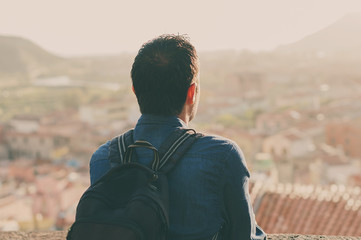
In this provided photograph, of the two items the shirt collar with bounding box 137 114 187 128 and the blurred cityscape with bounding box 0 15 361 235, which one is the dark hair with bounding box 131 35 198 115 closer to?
the shirt collar with bounding box 137 114 187 128

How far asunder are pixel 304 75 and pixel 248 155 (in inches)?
1935

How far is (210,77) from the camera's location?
69.8m

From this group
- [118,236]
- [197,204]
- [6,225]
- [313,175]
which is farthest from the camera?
[313,175]

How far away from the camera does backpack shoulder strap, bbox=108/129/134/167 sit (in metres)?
1.19

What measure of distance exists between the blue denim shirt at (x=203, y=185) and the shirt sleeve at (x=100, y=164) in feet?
0.42

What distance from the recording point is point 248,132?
24281 mm

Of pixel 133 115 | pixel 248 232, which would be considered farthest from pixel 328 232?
pixel 133 115

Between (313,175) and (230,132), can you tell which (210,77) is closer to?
(230,132)

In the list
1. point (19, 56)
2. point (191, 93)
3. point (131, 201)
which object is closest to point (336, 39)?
point (19, 56)

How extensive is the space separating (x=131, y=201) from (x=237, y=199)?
1.03 ft

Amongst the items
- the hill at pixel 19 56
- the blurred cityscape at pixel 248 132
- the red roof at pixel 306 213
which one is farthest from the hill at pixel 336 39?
the red roof at pixel 306 213

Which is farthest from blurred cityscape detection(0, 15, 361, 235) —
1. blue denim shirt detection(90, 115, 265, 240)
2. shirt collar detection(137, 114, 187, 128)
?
blue denim shirt detection(90, 115, 265, 240)

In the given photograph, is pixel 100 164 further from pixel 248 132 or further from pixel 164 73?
pixel 248 132

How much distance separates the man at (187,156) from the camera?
3.74 ft
